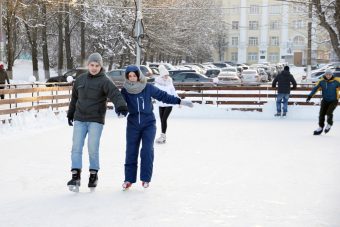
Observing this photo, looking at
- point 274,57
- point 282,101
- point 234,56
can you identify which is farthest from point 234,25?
point 282,101

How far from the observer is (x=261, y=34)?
91.1 metres

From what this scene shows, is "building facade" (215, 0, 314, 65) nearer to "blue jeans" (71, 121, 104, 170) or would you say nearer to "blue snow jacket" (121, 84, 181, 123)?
"blue snow jacket" (121, 84, 181, 123)

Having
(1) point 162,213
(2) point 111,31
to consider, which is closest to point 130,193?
(1) point 162,213

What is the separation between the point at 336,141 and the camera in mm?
12094

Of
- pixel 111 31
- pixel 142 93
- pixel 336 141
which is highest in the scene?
pixel 111 31

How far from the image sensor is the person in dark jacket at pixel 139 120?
6480mm

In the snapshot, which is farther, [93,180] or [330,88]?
[330,88]

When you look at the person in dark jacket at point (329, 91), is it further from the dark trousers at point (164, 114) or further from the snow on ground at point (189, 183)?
the dark trousers at point (164, 114)

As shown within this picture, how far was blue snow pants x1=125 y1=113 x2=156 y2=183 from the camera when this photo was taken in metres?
6.57

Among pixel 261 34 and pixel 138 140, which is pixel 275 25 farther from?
pixel 138 140

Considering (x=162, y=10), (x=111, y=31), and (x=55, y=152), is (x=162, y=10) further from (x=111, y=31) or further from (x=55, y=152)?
(x=55, y=152)

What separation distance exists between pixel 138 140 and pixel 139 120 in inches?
10.5

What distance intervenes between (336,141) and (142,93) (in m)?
7.00

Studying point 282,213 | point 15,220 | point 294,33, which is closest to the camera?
point 15,220
